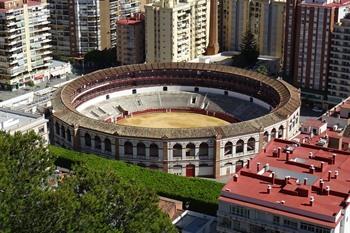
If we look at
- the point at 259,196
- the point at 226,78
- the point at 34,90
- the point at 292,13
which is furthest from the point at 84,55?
the point at 259,196

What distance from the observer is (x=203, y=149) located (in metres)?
76.7

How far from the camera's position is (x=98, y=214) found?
3884 centimetres

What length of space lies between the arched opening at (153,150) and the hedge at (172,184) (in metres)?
7.28

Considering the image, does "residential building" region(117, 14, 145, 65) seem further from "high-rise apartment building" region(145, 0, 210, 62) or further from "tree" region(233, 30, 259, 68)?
"tree" region(233, 30, 259, 68)

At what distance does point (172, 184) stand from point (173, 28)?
5141 cm

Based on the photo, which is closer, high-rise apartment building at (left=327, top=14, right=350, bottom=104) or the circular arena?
the circular arena

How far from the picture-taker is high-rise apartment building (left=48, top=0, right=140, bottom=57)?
11856 cm

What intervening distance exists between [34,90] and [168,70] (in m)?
22.3

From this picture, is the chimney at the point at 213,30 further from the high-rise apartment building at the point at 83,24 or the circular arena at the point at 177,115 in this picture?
the high-rise apartment building at the point at 83,24

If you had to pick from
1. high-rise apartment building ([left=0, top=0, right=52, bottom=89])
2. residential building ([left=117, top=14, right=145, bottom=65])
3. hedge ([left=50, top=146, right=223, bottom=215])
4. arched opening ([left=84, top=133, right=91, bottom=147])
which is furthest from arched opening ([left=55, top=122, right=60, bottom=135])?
residential building ([left=117, top=14, right=145, bottom=65])

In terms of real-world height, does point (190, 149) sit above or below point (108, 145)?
below

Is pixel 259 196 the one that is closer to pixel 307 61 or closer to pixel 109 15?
pixel 307 61

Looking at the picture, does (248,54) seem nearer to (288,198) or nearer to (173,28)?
(173,28)

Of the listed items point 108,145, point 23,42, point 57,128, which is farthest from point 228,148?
point 23,42
